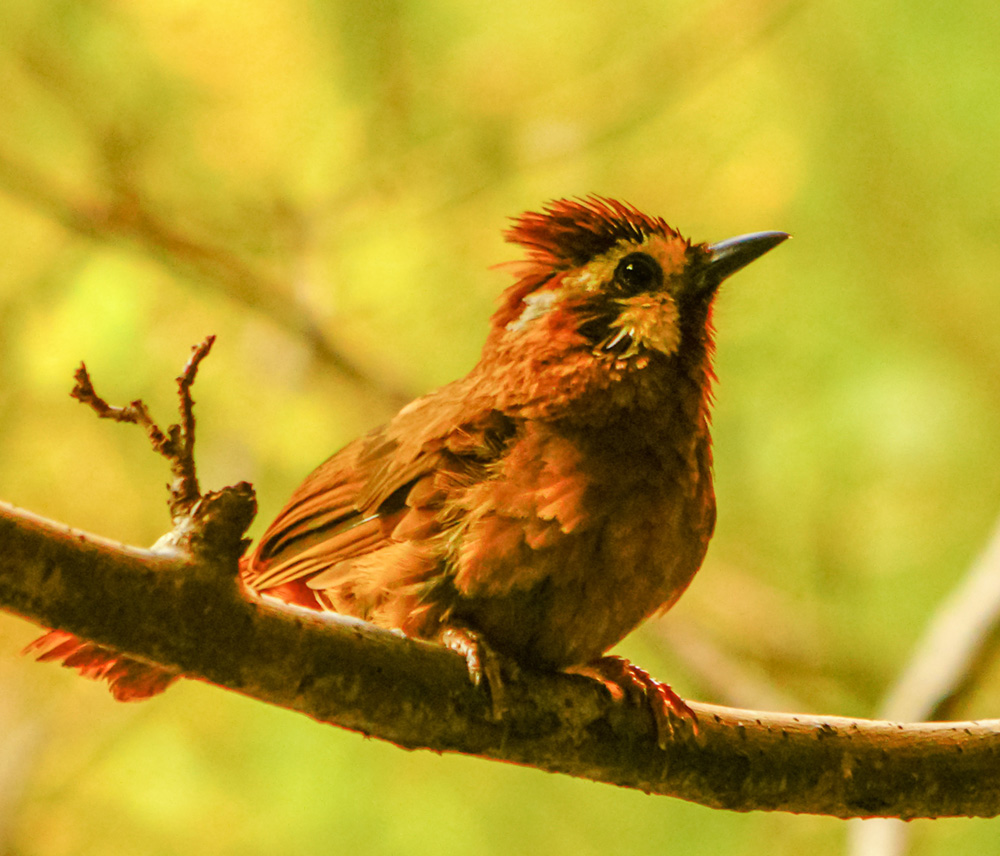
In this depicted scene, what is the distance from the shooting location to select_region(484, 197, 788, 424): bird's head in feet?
6.95

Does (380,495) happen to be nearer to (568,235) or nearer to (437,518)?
(437,518)

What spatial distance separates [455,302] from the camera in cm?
408

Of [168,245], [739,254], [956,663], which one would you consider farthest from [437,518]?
[168,245]

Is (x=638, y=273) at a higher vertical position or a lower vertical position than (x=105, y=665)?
higher

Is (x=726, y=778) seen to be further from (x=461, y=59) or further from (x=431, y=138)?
(x=461, y=59)

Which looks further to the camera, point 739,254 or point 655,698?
point 739,254

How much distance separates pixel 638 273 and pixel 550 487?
1.70 feet

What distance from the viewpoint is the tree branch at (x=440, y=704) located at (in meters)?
1.50

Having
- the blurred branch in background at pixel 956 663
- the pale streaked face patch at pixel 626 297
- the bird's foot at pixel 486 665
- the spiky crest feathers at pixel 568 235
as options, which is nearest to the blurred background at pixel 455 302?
the blurred branch in background at pixel 956 663

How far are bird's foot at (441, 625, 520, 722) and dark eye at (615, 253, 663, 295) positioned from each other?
2.40 feet

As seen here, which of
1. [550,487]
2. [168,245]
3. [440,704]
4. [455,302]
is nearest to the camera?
[440,704]

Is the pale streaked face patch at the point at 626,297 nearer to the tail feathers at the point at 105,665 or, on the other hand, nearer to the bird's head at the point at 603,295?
the bird's head at the point at 603,295

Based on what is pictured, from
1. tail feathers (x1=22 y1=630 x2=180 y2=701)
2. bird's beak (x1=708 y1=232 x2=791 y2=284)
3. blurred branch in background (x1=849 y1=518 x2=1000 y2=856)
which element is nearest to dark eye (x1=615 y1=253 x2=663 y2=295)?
bird's beak (x1=708 y1=232 x2=791 y2=284)

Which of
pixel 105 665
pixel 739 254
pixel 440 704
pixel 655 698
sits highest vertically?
pixel 739 254
